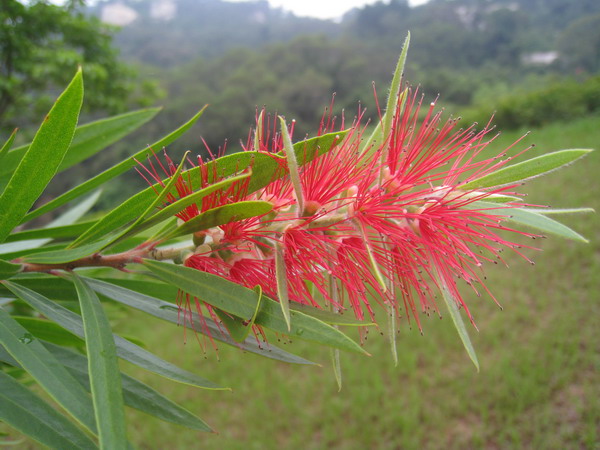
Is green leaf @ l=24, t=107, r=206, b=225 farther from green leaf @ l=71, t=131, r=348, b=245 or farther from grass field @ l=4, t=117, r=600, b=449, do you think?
grass field @ l=4, t=117, r=600, b=449

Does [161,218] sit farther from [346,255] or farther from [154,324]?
[154,324]

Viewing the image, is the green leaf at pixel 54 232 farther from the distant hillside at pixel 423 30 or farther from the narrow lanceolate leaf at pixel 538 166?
the distant hillside at pixel 423 30

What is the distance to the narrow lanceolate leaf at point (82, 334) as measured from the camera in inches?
24.0

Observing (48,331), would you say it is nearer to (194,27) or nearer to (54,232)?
(54,232)

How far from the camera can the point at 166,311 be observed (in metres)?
0.73

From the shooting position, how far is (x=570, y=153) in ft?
1.86

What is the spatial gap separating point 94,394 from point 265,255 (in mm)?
279

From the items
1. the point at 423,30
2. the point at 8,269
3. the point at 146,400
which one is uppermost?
the point at 8,269

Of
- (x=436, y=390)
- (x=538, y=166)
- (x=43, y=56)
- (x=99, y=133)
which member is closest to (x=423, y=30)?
(x=43, y=56)

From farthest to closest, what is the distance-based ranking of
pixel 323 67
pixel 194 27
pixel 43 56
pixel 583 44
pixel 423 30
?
pixel 194 27 < pixel 423 30 < pixel 323 67 < pixel 583 44 < pixel 43 56

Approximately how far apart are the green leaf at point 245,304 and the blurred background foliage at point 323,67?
5395 millimetres

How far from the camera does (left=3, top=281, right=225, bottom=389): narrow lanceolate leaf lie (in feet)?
2.00

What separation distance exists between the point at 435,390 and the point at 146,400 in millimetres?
3179

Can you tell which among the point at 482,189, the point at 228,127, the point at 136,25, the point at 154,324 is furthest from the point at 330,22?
the point at 482,189
